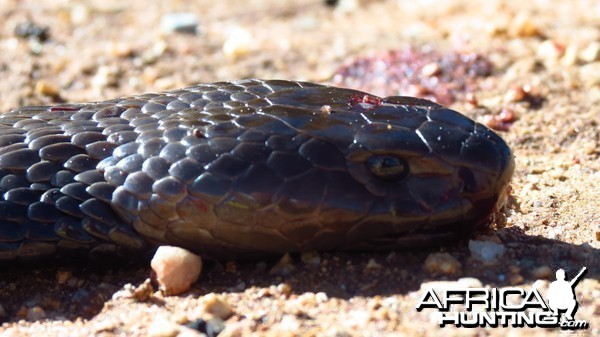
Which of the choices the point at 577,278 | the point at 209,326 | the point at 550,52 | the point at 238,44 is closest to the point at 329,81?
the point at 238,44

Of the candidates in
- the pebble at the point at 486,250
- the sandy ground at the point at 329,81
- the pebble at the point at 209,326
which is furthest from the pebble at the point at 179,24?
the pebble at the point at 209,326

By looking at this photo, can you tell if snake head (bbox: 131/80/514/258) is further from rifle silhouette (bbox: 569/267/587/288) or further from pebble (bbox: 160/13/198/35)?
pebble (bbox: 160/13/198/35)

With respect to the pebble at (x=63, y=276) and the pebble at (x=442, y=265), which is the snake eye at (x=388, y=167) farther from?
the pebble at (x=63, y=276)

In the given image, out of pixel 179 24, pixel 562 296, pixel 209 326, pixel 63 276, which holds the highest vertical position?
pixel 562 296

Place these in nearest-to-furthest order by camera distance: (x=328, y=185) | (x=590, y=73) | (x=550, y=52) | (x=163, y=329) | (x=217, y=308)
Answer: (x=163, y=329)
(x=217, y=308)
(x=328, y=185)
(x=590, y=73)
(x=550, y=52)

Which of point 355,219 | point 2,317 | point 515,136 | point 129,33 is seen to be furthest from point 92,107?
point 129,33

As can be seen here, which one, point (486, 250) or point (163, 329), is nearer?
point (163, 329)

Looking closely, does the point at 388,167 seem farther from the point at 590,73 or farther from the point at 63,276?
the point at 590,73

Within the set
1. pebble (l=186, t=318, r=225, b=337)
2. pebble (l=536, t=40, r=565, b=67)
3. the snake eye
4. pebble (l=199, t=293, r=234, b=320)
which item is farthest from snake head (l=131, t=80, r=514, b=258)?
pebble (l=536, t=40, r=565, b=67)
